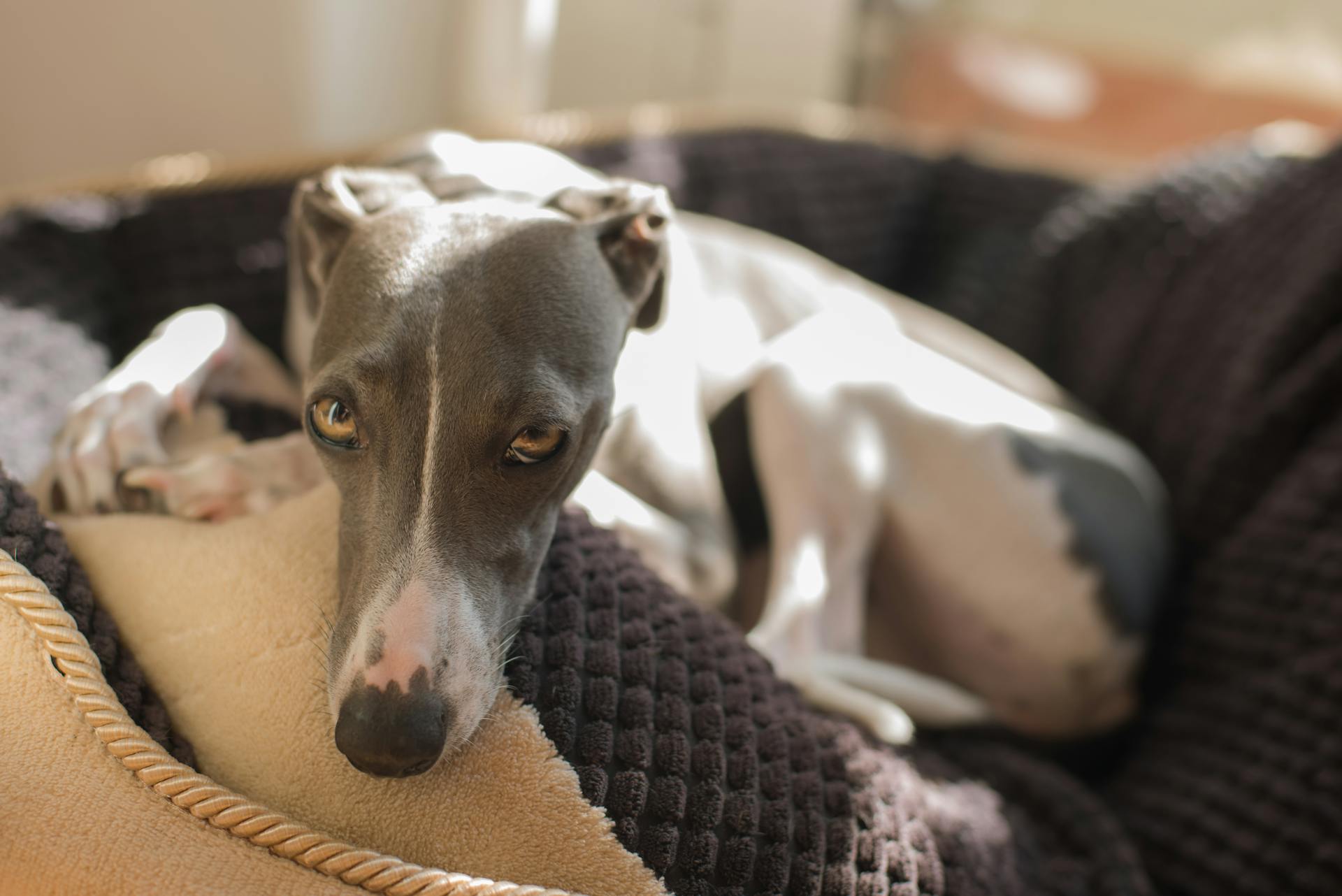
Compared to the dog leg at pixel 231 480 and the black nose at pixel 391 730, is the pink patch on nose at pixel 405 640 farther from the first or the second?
the dog leg at pixel 231 480

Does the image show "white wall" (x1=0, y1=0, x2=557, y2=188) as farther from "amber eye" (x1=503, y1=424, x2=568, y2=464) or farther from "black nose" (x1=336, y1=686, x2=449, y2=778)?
"black nose" (x1=336, y1=686, x2=449, y2=778)

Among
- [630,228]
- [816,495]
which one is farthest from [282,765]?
[816,495]

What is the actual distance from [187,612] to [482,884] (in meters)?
0.44

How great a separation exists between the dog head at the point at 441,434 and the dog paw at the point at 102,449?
11.2 inches

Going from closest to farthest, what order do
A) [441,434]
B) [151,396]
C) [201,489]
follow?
[441,434] < [201,489] < [151,396]

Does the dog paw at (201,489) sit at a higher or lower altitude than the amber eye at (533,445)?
lower

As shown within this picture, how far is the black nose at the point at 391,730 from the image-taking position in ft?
3.26

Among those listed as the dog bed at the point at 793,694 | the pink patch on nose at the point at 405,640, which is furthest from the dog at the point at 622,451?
the dog bed at the point at 793,694

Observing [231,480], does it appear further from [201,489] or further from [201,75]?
[201,75]

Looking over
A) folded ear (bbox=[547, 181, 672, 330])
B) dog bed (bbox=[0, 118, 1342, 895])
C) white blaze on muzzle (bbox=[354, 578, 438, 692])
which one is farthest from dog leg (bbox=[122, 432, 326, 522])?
folded ear (bbox=[547, 181, 672, 330])

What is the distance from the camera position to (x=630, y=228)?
138 centimetres

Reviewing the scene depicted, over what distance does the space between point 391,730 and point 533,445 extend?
336mm

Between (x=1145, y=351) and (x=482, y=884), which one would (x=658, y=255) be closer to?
(x=482, y=884)

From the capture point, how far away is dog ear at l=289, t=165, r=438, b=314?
1327 millimetres
